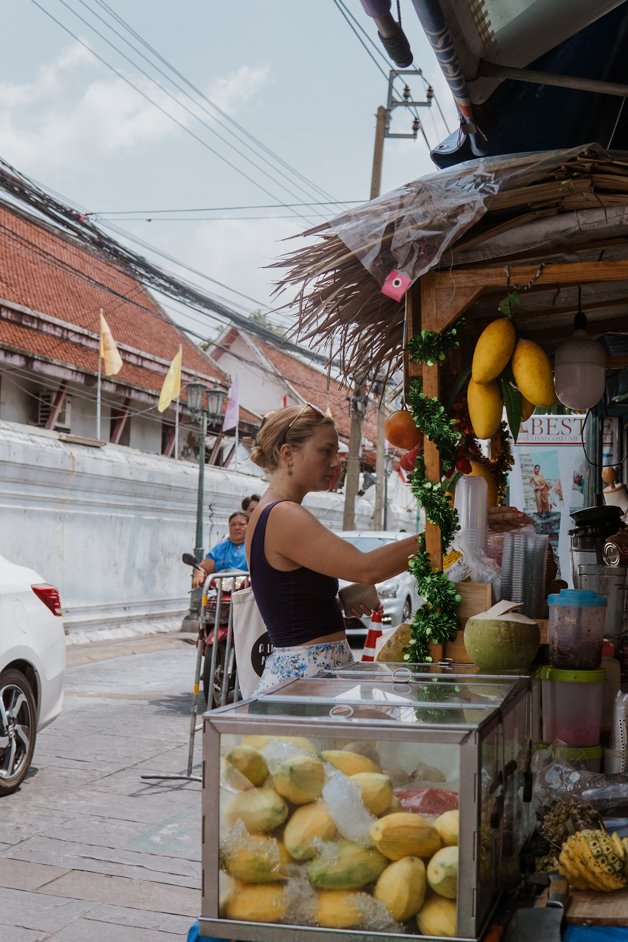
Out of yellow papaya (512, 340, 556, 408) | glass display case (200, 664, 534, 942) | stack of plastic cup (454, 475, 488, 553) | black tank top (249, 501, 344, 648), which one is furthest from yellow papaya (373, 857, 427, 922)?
yellow papaya (512, 340, 556, 408)

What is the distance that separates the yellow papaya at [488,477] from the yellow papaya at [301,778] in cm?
179

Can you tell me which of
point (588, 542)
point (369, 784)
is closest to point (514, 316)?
point (588, 542)

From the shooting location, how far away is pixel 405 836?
1.75 m

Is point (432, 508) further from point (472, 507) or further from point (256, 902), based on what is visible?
point (256, 902)

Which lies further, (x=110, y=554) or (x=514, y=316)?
(x=110, y=554)

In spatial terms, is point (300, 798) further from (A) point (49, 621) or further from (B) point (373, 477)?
(B) point (373, 477)

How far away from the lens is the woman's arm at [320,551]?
2832mm

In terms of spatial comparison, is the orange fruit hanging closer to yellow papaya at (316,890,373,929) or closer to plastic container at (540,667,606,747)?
plastic container at (540,667,606,747)

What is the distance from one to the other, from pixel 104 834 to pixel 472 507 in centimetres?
337

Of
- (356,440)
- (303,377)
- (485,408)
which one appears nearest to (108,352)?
(356,440)

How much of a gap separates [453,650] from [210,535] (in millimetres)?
17051

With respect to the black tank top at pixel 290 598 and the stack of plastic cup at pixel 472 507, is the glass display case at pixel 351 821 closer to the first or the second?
the black tank top at pixel 290 598

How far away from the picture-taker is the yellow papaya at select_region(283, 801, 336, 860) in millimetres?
1787

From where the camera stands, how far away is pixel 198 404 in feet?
54.2
